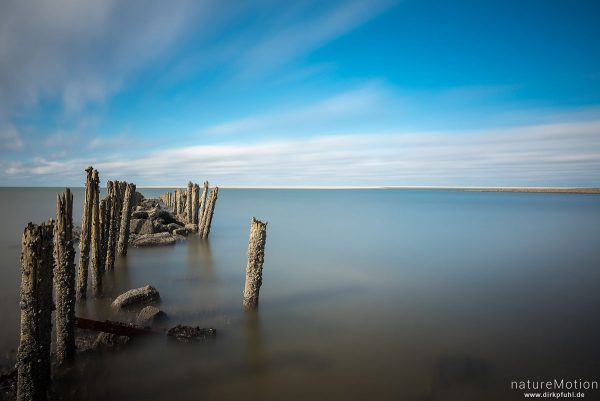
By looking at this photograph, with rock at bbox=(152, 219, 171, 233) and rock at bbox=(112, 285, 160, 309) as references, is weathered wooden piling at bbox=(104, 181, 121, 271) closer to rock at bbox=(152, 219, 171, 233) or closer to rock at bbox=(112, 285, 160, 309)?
rock at bbox=(112, 285, 160, 309)

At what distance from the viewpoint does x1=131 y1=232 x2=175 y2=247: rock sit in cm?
1562

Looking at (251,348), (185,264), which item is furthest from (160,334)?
(185,264)

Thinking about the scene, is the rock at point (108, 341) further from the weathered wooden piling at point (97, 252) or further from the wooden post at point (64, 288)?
the weathered wooden piling at point (97, 252)

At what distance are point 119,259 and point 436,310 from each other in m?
11.4

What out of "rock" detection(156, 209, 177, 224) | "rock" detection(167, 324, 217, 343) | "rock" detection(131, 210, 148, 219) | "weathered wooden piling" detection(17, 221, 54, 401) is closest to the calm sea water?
"rock" detection(167, 324, 217, 343)

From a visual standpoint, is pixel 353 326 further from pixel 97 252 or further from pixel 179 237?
pixel 179 237

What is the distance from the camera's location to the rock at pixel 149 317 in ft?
22.7

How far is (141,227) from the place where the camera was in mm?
17797

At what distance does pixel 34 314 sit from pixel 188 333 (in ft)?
8.97

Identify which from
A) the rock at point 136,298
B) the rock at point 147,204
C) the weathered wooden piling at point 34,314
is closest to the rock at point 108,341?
the weathered wooden piling at point 34,314

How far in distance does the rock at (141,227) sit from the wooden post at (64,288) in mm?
11926

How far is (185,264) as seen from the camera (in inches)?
505

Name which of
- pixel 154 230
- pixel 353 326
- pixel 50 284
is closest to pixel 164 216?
pixel 154 230

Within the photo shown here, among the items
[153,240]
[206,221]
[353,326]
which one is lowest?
[353,326]
